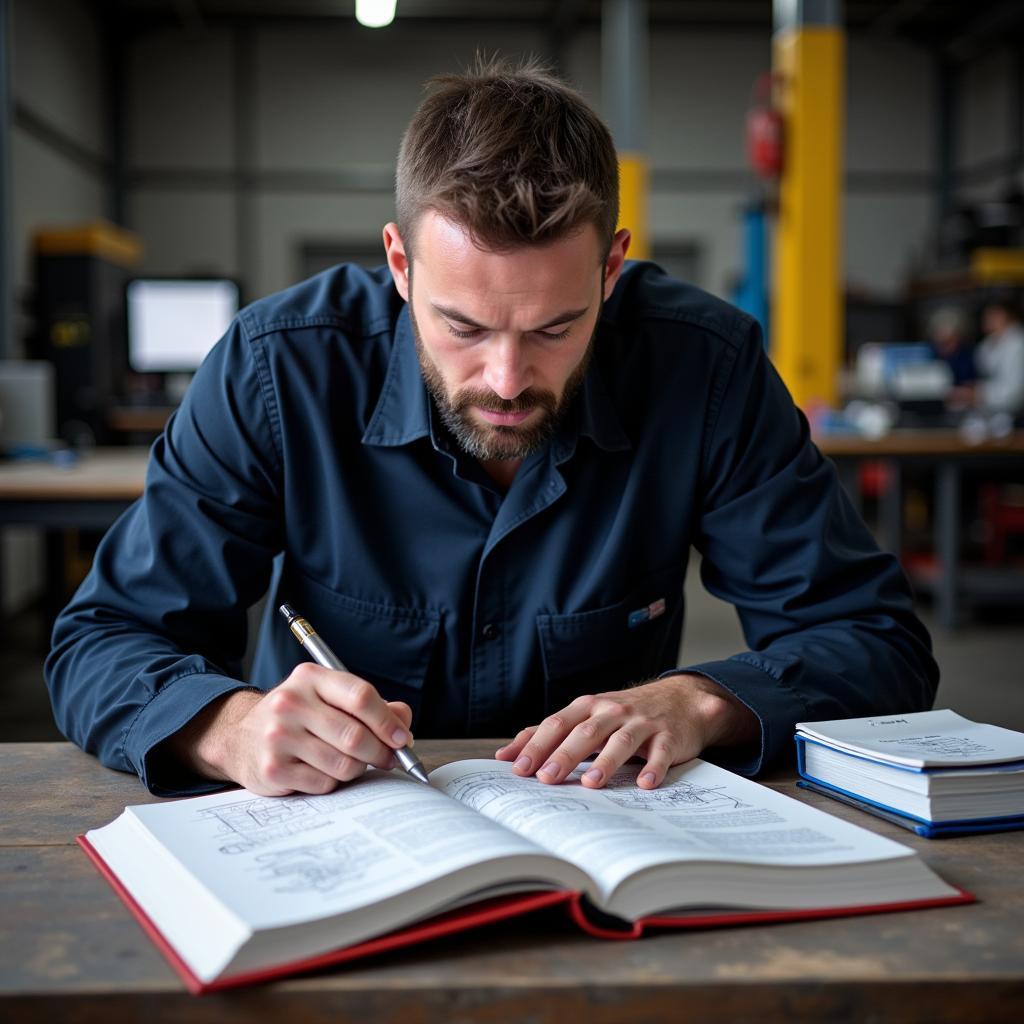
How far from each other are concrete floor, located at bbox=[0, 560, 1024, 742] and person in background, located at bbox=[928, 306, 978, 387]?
12.6ft

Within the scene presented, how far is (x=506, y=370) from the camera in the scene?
3.92ft

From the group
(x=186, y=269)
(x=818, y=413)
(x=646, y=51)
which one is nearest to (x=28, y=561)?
(x=818, y=413)

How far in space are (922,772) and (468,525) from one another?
603 millimetres

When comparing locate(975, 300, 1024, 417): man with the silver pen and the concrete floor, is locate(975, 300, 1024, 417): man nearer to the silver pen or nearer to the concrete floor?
the concrete floor

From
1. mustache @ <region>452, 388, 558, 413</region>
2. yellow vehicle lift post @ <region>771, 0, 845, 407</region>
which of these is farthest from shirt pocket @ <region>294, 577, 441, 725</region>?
yellow vehicle lift post @ <region>771, 0, 845, 407</region>

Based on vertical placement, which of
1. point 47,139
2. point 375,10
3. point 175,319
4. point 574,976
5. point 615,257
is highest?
point 47,139

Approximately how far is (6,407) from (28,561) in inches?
95.5

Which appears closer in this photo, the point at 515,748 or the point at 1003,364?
the point at 515,748

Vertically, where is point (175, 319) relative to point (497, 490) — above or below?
above

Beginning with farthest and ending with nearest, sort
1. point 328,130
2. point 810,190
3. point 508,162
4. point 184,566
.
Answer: point 328,130
point 810,190
point 184,566
point 508,162

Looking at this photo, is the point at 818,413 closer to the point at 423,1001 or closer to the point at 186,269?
the point at 423,1001

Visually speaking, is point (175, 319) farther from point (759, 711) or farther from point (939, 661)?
point (759, 711)

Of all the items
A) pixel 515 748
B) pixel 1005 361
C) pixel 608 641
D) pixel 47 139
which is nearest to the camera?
pixel 515 748

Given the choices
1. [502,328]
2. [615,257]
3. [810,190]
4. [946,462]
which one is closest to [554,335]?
[502,328]
